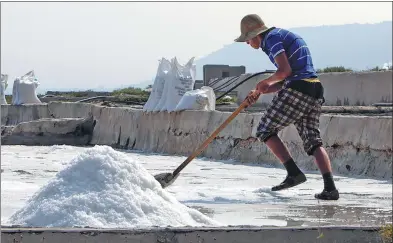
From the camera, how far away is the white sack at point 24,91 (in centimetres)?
2423

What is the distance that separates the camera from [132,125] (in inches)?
598

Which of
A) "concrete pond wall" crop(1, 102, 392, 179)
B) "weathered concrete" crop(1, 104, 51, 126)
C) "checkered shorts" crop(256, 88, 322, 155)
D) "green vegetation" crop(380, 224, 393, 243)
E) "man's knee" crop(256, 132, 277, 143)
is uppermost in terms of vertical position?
"checkered shorts" crop(256, 88, 322, 155)

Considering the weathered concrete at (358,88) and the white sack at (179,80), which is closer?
the white sack at (179,80)

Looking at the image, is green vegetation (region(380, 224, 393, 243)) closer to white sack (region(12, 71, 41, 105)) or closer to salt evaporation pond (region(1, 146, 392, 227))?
salt evaporation pond (region(1, 146, 392, 227))

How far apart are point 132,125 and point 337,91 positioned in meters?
4.67

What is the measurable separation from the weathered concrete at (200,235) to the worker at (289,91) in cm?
300

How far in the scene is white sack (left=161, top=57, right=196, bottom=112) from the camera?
14.9 metres

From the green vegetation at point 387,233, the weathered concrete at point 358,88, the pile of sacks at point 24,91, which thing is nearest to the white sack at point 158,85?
the weathered concrete at point 358,88

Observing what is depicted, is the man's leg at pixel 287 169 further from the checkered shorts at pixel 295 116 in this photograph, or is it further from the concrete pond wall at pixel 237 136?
the concrete pond wall at pixel 237 136

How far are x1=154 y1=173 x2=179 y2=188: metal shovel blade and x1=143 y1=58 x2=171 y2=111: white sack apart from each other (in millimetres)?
6965

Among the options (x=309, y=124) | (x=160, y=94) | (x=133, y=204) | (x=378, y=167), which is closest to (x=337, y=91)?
(x=160, y=94)

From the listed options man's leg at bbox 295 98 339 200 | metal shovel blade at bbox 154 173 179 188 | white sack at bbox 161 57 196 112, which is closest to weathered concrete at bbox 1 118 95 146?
white sack at bbox 161 57 196 112

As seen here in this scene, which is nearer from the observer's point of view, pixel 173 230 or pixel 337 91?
pixel 173 230

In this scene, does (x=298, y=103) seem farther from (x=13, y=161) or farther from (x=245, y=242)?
(x=13, y=161)
